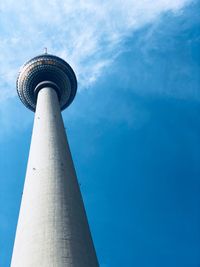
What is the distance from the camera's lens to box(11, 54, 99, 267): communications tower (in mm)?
29239

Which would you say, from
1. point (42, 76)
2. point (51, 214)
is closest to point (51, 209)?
point (51, 214)

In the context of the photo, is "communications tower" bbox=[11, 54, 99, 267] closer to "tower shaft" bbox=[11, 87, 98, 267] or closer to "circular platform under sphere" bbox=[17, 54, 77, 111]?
"tower shaft" bbox=[11, 87, 98, 267]

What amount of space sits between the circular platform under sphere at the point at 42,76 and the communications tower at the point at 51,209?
10.5 metres

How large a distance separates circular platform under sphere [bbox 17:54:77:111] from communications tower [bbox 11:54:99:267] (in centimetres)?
1052

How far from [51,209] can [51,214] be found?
64 cm

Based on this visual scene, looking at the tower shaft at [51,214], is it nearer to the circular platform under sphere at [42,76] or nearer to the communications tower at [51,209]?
the communications tower at [51,209]

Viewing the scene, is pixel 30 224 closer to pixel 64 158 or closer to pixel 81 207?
pixel 81 207

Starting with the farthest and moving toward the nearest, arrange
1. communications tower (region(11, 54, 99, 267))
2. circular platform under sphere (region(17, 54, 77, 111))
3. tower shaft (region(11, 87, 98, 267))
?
circular platform under sphere (region(17, 54, 77, 111)), communications tower (region(11, 54, 99, 267)), tower shaft (region(11, 87, 98, 267))

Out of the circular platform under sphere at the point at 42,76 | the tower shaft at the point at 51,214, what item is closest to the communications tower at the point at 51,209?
the tower shaft at the point at 51,214

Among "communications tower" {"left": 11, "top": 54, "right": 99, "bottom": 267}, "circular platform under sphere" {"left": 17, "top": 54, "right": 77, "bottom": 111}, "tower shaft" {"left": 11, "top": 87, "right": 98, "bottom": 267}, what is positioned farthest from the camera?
"circular platform under sphere" {"left": 17, "top": 54, "right": 77, "bottom": 111}

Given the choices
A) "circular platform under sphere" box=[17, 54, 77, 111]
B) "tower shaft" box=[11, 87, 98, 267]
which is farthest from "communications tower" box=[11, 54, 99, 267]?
"circular platform under sphere" box=[17, 54, 77, 111]

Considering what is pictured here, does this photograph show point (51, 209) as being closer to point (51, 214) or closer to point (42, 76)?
point (51, 214)

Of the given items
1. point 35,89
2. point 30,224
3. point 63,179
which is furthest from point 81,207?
point 35,89

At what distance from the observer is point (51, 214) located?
107 ft
